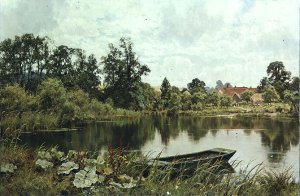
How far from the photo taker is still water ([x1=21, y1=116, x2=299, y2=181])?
13047mm

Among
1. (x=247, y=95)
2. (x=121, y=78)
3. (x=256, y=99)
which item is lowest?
(x=121, y=78)

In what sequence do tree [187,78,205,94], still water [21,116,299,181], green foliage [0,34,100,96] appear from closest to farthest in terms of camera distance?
green foliage [0,34,100,96]
tree [187,78,205,94]
still water [21,116,299,181]

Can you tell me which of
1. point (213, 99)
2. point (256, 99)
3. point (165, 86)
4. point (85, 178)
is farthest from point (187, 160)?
point (256, 99)

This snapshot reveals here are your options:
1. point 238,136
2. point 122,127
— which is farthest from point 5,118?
point 238,136

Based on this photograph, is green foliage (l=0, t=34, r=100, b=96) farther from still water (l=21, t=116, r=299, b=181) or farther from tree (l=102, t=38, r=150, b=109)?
still water (l=21, t=116, r=299, b=181)

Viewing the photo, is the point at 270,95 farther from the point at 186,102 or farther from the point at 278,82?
the point at 186,102

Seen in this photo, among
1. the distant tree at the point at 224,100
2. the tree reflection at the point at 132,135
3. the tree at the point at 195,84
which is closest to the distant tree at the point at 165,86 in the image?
the tree at the point at 195,84

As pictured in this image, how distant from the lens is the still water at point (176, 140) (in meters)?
13.0

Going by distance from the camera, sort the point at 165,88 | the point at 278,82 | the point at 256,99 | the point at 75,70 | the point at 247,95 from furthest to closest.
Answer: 1. the point at 256,99
2. the point at 247,95
3. the point at 278,82
4. the point at 165,88
5. the point at 75,70

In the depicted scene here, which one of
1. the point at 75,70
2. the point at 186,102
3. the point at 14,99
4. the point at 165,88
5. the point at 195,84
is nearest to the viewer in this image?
the point at 14,99

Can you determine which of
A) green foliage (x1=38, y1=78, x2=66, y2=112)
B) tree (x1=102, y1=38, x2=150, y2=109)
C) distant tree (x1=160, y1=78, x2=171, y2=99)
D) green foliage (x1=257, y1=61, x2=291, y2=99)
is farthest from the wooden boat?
green foliage (x1=257, y1=61, x2=291, y2=99)

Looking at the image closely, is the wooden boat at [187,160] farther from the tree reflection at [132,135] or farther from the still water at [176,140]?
the tree reflection at [132,135]

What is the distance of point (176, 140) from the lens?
16.6m

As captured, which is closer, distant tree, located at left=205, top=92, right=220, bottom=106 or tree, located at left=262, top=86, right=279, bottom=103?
distant tree, located at left=205, top=92, right=220, bottom=106
